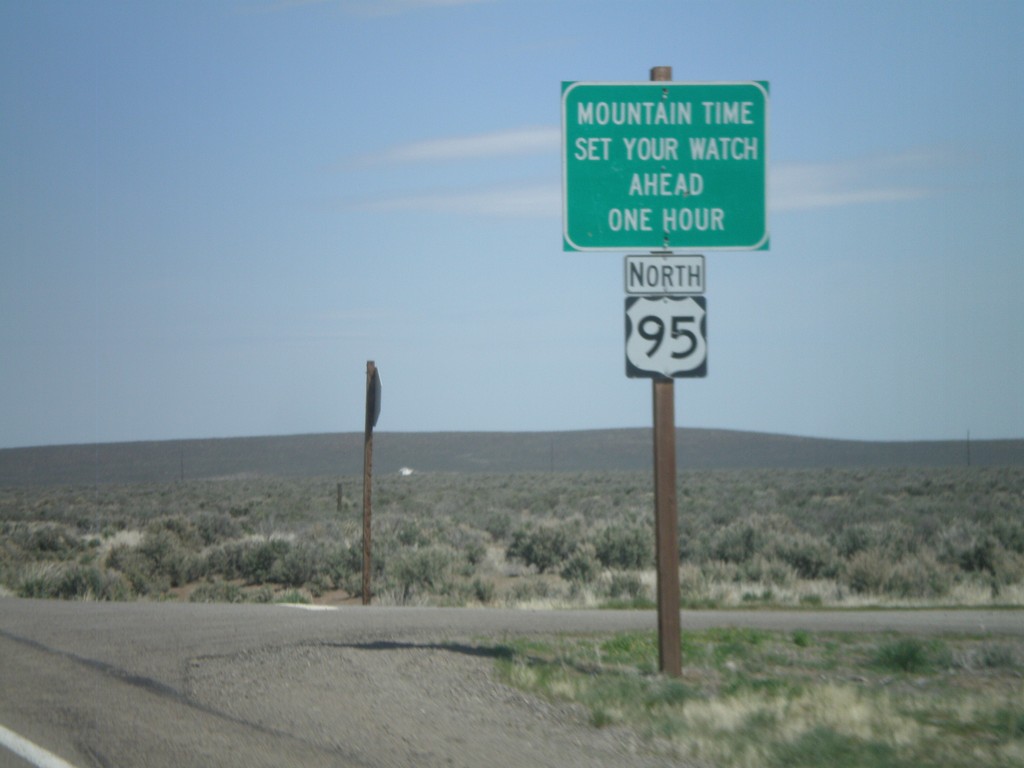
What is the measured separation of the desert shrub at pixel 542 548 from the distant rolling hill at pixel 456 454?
305 feet

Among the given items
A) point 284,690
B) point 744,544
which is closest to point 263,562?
point 744,544

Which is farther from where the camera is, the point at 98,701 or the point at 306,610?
the point at 306,610

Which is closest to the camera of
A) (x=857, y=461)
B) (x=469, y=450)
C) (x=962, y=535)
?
(x=962, y=535)

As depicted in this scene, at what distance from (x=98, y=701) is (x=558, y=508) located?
40.2 m

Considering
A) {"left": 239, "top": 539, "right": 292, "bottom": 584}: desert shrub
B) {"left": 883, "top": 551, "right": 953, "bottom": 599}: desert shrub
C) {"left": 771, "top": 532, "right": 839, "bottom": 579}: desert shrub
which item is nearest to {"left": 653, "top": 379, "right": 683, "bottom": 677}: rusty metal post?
{"left": 883, "top": 551, "right": 953, "bottom": 599}: desert shrub

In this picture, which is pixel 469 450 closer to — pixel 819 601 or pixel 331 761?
pixel 819 601

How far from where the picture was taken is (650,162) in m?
9.77

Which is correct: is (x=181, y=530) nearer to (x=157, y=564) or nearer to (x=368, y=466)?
(x=157, y=564)

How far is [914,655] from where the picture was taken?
1064 centimetres

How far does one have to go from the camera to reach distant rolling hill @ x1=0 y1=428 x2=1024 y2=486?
127 metres

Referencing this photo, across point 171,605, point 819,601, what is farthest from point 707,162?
point 819,601

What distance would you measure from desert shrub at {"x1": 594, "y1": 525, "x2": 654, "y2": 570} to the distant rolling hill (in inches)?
3735

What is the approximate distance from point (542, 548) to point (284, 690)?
2063cm

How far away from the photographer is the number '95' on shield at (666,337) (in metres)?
9.51
